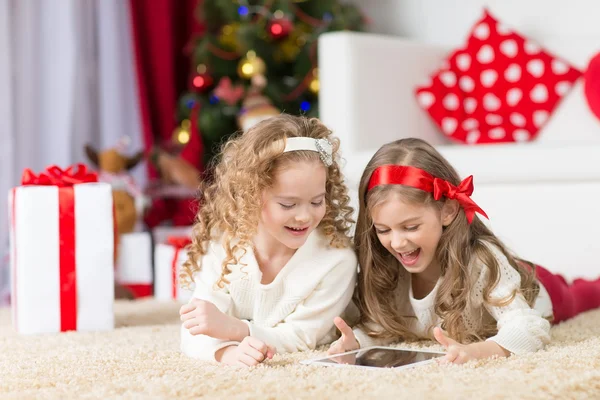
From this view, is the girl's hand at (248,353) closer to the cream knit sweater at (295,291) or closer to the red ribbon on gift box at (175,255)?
the cream knit sweater at (295,291)

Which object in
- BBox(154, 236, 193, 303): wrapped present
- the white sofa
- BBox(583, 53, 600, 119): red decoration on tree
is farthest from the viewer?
BBox(583, 53, 600, 119): red decoration on tree

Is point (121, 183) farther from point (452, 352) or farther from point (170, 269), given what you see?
point (452, 352)

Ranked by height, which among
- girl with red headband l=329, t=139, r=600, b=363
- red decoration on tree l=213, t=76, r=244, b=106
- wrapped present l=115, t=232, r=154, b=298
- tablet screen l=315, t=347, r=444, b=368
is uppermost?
red decoration on tree l=213, t=76, r=244, b=106

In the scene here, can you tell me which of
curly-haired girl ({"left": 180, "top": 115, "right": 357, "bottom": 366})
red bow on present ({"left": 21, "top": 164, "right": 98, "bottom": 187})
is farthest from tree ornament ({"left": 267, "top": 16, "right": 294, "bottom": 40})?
curly-haired girl ({"left": 180, "top": 115, "right": 357, "bottom": 366})

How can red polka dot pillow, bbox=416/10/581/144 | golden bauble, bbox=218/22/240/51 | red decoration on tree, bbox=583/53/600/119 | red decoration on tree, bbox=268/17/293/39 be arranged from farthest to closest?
golden bauble, bbox=218/22/240/51 → red decoration on tree, bbox=268/17/293/39 → red polka dot pillow, bbox=416/10/581/144 → red decoration on tree, bbox=583/53/600/119

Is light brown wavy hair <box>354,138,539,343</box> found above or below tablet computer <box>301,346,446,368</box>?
above

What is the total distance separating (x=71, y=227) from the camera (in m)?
1.76

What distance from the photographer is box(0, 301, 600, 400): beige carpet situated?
3.47 feet

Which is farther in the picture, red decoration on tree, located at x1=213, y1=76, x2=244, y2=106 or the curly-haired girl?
red decoration on tree, located at x1=213, y1=76, x2=244, y2=106

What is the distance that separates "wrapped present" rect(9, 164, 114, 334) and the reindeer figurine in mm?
1023

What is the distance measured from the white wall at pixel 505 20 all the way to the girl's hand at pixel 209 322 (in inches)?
69.0

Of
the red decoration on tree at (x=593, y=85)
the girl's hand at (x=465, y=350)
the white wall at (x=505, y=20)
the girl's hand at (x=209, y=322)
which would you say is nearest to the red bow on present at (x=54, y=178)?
the girl's hand at (x=209, y=322)

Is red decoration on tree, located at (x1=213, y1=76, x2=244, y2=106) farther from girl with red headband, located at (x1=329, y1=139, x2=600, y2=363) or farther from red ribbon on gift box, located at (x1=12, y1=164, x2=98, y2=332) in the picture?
girl with red headband, located at (x1=329, y1=139, x2=600, y2=363)

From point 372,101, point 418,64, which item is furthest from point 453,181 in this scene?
point 418,64
